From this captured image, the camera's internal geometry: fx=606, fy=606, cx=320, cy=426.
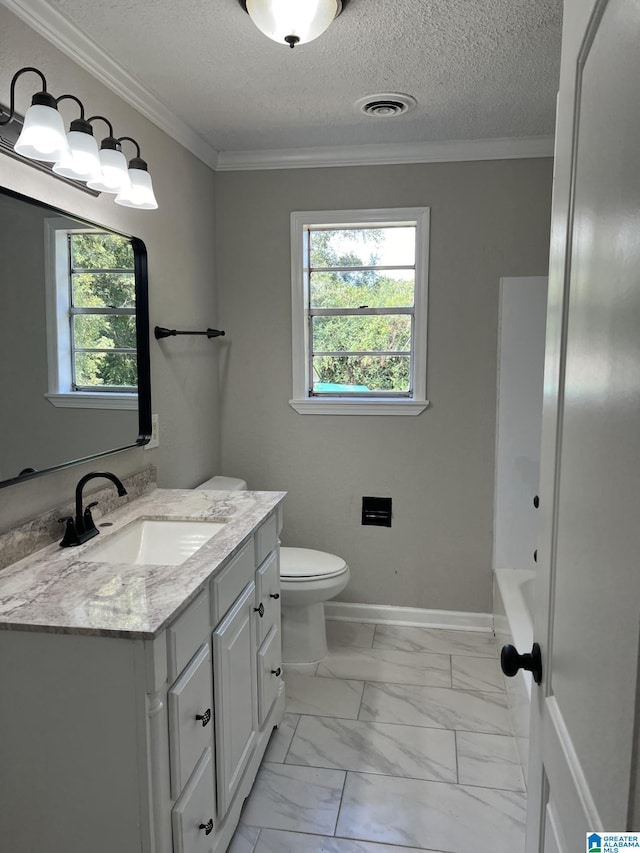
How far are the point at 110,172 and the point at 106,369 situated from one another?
0.64 m

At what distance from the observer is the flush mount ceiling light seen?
1687mm

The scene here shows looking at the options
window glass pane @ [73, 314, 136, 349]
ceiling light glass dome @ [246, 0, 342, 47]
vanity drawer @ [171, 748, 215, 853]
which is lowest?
vanity drawer @ [171, 748, 215, 853]

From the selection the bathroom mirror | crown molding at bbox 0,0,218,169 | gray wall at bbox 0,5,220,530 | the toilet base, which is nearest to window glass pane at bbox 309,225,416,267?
A: gray wall at bbox 0,5,220,530

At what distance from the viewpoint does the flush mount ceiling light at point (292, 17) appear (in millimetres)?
1687

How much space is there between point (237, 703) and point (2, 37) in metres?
1.96

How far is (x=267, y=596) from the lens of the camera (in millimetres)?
2150

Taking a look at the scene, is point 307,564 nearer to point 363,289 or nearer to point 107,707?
point 363,289

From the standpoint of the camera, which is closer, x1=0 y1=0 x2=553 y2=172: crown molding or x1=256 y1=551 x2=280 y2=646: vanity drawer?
x1=256 y1=551 x2=280 y2=646: vanity drawer

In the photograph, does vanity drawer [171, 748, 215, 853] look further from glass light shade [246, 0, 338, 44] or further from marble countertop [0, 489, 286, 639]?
glass light shade [246, 0, 338, 44]

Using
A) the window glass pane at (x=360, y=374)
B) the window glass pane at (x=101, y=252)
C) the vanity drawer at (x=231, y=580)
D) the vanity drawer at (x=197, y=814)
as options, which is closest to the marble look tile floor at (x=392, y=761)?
the vanity drawer at (x=197, y=814)

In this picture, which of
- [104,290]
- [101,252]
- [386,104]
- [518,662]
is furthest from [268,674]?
[386,104]

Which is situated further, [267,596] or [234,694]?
[267,596]

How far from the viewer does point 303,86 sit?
229 centimetres

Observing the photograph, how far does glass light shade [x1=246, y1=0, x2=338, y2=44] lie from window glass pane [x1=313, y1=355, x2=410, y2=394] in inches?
65.4
